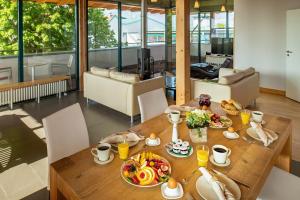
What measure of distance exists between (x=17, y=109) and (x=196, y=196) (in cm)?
496

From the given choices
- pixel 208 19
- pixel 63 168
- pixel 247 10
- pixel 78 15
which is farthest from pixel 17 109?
pixel 208 19

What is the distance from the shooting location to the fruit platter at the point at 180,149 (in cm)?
156

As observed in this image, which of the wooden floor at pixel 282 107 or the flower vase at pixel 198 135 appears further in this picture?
the wooden floor at pixel 282 107

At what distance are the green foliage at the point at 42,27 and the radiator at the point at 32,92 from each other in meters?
0.85

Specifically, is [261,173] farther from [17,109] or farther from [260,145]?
[17,109]

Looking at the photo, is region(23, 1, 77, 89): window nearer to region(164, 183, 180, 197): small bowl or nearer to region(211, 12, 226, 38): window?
region(164, 183, 180, 197): small bowl

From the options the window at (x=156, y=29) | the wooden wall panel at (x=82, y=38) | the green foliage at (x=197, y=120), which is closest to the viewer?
the green foliage at (x=197, y=120)

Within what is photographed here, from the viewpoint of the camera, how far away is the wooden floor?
4.30 m

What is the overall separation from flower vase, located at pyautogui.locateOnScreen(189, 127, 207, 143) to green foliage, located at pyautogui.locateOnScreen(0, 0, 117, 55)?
5130 millimetres

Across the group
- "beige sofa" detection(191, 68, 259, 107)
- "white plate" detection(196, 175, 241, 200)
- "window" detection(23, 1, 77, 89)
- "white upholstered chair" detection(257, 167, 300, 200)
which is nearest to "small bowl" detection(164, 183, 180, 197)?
"white plate" detection(196, 175, 241, 200)

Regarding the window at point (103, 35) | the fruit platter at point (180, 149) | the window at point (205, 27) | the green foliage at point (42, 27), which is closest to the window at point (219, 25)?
the window at point (205, 27)

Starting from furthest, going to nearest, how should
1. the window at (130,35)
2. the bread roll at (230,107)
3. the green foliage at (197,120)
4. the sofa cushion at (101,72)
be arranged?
the window at (130,35), the sofa cushion at (101,72), the bread roll at (230,107), the green foliage at (197,120)

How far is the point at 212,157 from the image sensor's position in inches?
60.0

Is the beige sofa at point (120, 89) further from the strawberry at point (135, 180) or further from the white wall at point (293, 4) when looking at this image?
the white wall at point (293, 4)
